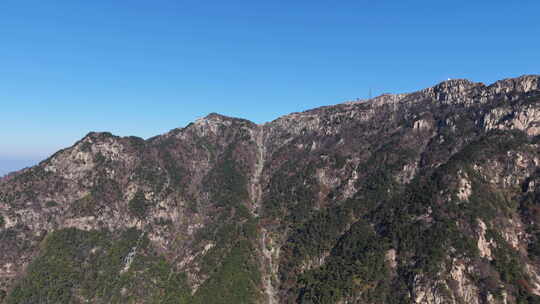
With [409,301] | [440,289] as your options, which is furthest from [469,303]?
[409,301]

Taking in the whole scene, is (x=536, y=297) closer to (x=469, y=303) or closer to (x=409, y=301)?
(x=469, y=303)

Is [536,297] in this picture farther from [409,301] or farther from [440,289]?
[409,301]

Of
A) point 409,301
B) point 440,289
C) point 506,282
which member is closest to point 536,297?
point 506,282

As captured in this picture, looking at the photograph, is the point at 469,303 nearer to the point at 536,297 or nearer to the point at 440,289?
the point at 440,289

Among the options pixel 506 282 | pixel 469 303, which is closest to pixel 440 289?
pixel 469 303

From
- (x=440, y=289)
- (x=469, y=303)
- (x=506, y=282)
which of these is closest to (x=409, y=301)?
(x=440, y=289)

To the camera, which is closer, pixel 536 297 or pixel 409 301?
pixel 536 297

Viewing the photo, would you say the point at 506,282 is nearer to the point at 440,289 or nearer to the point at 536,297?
the point at 536,297
